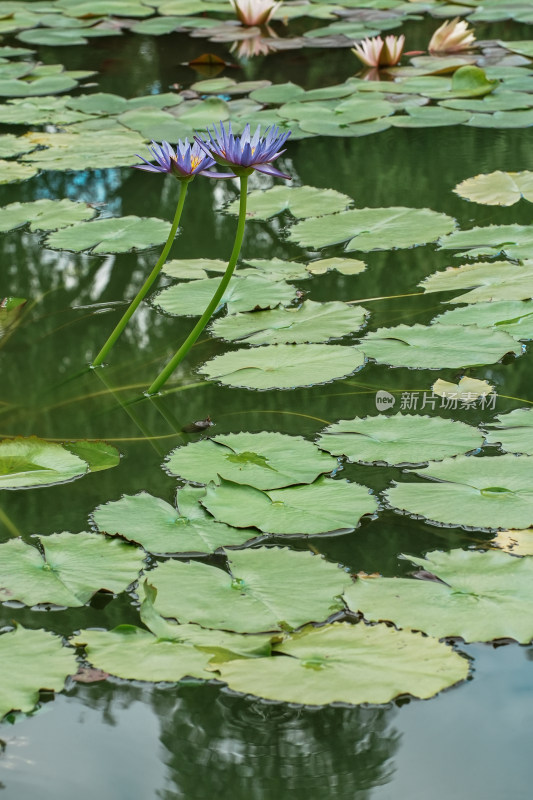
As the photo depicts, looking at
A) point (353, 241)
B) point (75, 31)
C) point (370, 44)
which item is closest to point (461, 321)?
point (353, 241)

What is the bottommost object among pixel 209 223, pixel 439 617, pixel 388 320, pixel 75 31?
pixel 439 617

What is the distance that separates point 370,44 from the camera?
398 centimetres

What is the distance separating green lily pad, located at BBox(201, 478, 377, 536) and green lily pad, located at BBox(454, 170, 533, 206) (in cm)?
140

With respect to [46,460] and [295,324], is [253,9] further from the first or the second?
[46,460]

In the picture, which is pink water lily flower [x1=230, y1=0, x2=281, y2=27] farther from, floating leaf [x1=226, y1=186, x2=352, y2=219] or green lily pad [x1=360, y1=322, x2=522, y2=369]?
green lily pad [x1=360, y1=322, x2=522, y2=369]

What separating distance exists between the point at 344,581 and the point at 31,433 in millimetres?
728

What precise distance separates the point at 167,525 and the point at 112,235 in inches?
52.3

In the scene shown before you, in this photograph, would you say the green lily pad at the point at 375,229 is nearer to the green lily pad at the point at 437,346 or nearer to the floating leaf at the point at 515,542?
the green lily pad at the point at 437,346

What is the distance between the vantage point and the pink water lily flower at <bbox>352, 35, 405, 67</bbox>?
12.9 feet

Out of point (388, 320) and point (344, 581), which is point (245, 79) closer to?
point (388, 320)

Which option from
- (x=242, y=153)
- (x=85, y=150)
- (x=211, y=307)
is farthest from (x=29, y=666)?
(x=85, y=150)

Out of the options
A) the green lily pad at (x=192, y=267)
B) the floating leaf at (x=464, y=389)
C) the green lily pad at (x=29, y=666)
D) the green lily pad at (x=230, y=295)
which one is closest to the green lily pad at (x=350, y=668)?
the green lily pad at (x=29, y=666)

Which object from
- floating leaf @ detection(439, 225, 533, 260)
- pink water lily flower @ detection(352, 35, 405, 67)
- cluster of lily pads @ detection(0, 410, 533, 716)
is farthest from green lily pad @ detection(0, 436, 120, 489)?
pink water lily flower @ detection(352, 35, 405, 67)

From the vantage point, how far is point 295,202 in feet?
8.73
